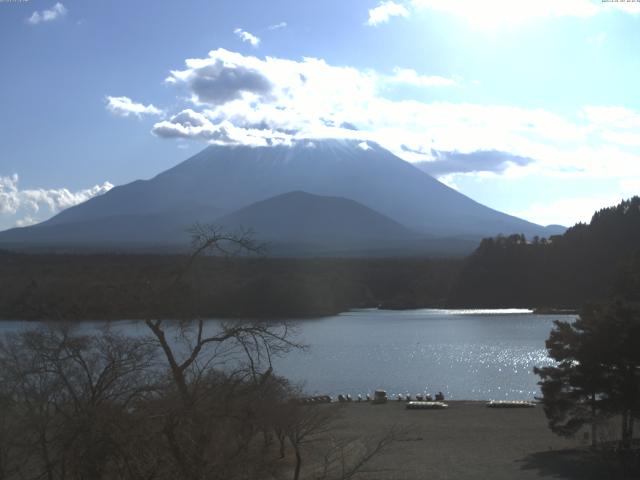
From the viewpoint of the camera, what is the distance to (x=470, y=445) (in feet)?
40.0

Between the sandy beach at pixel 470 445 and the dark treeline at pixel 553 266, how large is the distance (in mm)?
40514

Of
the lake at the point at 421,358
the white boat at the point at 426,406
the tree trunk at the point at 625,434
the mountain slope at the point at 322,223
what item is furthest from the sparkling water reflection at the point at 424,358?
the mountain slope at the point at 322,223

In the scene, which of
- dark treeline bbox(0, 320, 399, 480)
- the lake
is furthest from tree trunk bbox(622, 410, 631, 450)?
dark treeline bbox(0, 320, 399, 480)

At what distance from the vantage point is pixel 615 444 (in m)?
10.4

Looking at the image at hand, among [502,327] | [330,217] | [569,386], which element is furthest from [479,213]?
[569,386]

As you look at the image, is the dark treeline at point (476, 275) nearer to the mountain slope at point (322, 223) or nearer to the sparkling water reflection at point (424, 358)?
the sparkling water reflection at point (424, 358)

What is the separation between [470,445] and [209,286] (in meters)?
6.45

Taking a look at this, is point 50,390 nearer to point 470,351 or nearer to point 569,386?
point 569,386

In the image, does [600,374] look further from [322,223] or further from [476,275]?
[322,223]

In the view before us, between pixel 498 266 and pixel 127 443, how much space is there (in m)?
61.8

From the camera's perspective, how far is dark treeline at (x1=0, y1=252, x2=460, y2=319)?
546 cm

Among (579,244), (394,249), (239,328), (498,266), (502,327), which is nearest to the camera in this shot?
(239,328)

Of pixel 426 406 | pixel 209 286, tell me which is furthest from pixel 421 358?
pixel 209 286

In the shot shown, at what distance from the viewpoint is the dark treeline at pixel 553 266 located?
183 feet
